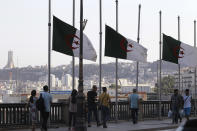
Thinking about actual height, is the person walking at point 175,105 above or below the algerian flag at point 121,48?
below

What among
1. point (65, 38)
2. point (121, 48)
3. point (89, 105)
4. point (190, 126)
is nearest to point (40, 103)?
point (65, 38)

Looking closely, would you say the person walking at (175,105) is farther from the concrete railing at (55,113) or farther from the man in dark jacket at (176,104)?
the concrete railing at (55,113)

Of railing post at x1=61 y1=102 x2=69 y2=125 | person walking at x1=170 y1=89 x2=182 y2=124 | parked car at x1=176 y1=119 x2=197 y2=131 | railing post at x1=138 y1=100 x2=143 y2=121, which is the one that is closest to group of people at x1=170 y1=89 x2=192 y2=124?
person walking at x1=170 y1=89 x2=182 y2=124

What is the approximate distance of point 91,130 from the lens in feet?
75.1

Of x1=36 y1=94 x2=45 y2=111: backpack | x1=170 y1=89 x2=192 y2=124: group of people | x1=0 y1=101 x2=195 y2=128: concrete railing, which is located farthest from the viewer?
x1=170 y1=89 x2=192 y2=124: group of people

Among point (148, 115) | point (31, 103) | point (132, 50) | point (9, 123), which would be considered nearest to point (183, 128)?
point (31, 103)

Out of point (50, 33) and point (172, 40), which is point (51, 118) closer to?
point (50, 33)

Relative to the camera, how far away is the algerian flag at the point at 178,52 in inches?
1268

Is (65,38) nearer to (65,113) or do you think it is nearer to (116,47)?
(65,113)

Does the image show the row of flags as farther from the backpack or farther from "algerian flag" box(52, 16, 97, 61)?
the backpack

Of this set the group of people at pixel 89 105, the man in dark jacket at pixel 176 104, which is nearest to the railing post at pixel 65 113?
the group of people at pixel 89 105

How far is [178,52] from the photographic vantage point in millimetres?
32969

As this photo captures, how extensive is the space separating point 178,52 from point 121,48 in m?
5.76

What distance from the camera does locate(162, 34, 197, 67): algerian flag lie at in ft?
106
